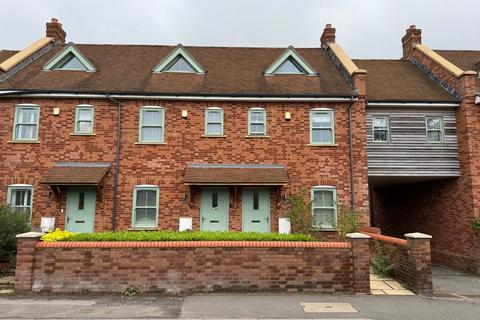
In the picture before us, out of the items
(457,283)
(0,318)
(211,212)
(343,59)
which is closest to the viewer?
(0,318)

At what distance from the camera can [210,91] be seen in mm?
14414

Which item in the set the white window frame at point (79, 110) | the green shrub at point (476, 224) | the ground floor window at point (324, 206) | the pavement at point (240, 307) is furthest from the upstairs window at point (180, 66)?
the green shrub at point (476, 224)

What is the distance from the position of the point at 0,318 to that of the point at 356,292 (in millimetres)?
7178

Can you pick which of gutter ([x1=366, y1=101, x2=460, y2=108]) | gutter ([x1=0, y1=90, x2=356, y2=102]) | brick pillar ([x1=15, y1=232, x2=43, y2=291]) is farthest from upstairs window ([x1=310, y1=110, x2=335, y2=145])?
brick pillar ([x1=15, y1=232, x2=43, y2=291])

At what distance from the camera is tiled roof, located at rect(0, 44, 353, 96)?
1439 cm

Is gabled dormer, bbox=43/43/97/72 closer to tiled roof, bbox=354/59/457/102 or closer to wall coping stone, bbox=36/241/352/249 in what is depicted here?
wall coping stone, bbox=36/241/352/249

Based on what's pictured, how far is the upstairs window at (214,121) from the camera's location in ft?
46.8

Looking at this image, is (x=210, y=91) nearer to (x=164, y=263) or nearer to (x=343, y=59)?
(x=343, y=59)

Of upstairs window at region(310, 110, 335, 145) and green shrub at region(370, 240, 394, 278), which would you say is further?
upstairs window at region(310, 110, 335, 145)

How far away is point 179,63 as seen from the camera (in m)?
16.1

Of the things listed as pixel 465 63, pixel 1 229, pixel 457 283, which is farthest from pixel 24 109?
pixel 465 63

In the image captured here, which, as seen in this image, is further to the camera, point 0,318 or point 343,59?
point 343,59

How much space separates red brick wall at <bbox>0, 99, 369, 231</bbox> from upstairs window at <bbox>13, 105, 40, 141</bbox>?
21cm

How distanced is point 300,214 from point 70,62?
447 inches
